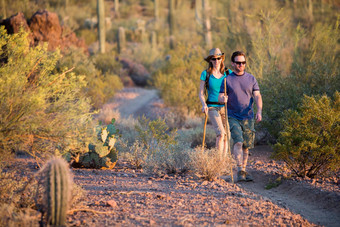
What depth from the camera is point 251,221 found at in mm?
3922

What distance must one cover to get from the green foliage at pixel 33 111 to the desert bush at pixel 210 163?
165cm

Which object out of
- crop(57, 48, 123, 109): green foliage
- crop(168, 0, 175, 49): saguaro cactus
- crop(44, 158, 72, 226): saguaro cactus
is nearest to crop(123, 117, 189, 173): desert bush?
crop(44, 158, 72, 226): saguaro cactus

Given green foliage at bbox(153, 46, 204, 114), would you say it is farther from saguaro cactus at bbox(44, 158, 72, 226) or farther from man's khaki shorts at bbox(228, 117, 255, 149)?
saguaro cactus at bbox(44, 158, 72, 226)

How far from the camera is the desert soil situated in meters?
3.89

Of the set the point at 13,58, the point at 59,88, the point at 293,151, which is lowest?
the point at 293,151

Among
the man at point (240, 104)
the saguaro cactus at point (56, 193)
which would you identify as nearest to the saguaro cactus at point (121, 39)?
the man at point (240, 104)

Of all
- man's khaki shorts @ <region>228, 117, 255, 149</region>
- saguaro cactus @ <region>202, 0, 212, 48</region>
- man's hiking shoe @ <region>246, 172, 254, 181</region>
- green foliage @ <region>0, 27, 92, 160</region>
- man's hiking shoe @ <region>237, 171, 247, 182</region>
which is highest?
saguaro cactus @ <region>202, 0, 212, 48</region>

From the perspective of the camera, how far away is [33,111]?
439cm

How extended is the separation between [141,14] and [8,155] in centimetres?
4069

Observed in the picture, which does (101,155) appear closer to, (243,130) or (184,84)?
(243,130)

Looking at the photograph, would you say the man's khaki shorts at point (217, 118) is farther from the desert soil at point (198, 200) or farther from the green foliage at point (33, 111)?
the green foliage at point (33, 111)

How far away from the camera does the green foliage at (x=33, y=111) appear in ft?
14.2

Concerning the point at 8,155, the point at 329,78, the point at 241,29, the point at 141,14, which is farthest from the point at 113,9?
the point at 8,155

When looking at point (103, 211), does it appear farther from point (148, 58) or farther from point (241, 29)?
point (148, 58)
